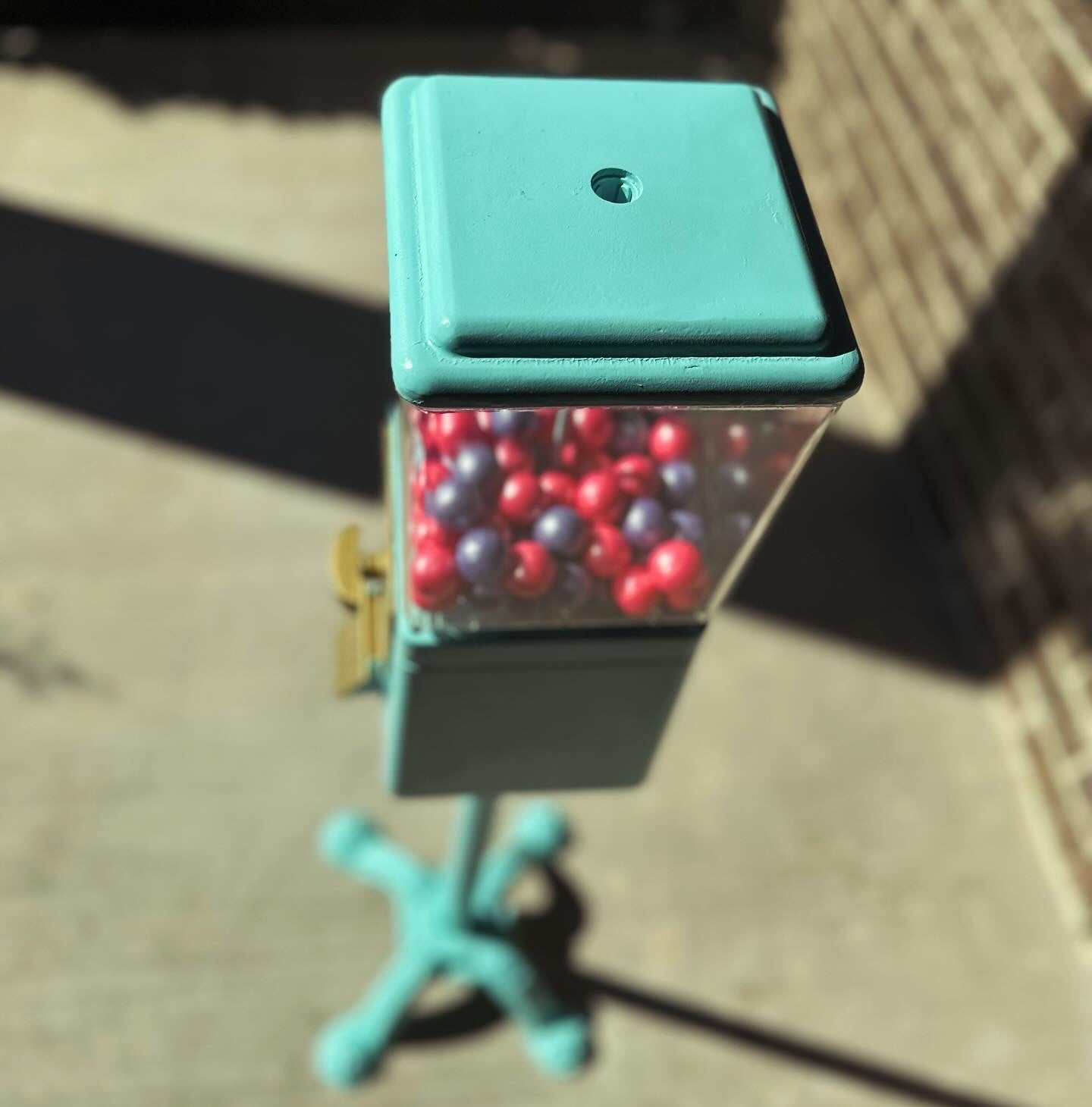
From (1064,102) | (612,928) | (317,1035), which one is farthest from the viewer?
(1064,102)

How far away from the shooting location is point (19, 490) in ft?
9.09

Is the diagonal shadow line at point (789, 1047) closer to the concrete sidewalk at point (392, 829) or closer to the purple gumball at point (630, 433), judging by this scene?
the concrete sidewalk at point (392, 829)

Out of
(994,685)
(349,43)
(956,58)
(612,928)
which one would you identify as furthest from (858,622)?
(349,43)

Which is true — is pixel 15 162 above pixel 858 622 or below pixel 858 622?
below

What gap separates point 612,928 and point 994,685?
1065mm

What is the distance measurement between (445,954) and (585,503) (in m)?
1.16

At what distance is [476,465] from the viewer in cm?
124

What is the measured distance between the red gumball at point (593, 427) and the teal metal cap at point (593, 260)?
0.25m

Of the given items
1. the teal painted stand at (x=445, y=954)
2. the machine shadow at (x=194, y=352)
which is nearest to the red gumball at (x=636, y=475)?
the teal painted stand at (x=445, y=954)

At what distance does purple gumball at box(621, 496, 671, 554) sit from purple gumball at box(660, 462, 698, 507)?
0.02 metres

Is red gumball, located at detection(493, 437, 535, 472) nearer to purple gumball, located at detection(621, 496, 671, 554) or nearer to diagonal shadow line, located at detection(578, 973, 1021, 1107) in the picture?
purple gumball, located at detection(621, 496, 671, 554)

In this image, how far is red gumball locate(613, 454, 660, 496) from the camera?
1264mm

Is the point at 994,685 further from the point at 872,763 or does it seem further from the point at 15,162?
the point at 15,162

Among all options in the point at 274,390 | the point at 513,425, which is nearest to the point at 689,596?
the point at 513,425
